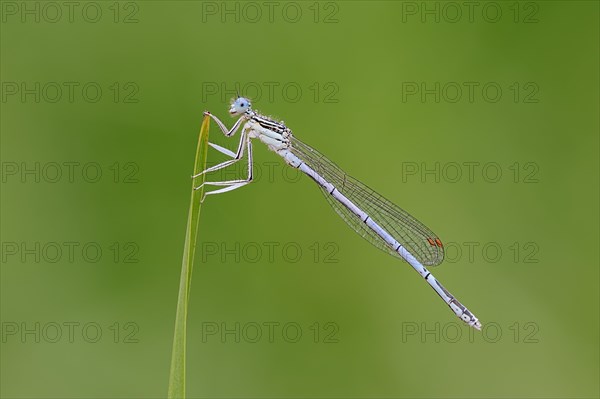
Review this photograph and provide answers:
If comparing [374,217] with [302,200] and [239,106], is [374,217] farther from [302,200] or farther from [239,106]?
[239,106]

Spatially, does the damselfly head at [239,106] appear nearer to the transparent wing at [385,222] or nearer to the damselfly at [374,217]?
the damselfly at [374,217]

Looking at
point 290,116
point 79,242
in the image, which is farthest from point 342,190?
point 79,242

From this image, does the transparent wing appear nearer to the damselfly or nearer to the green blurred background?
the damselfly

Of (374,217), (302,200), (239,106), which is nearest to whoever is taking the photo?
(239,106)

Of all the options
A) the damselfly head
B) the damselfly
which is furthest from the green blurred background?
the damselfly head

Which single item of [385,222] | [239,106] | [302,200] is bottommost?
[385,222]

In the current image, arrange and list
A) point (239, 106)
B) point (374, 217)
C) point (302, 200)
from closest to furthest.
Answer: point (239, 106), point (374, 217), point (302, 200)

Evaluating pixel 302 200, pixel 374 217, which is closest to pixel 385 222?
pixel 374 217

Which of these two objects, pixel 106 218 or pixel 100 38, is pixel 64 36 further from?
pixel 106 218
